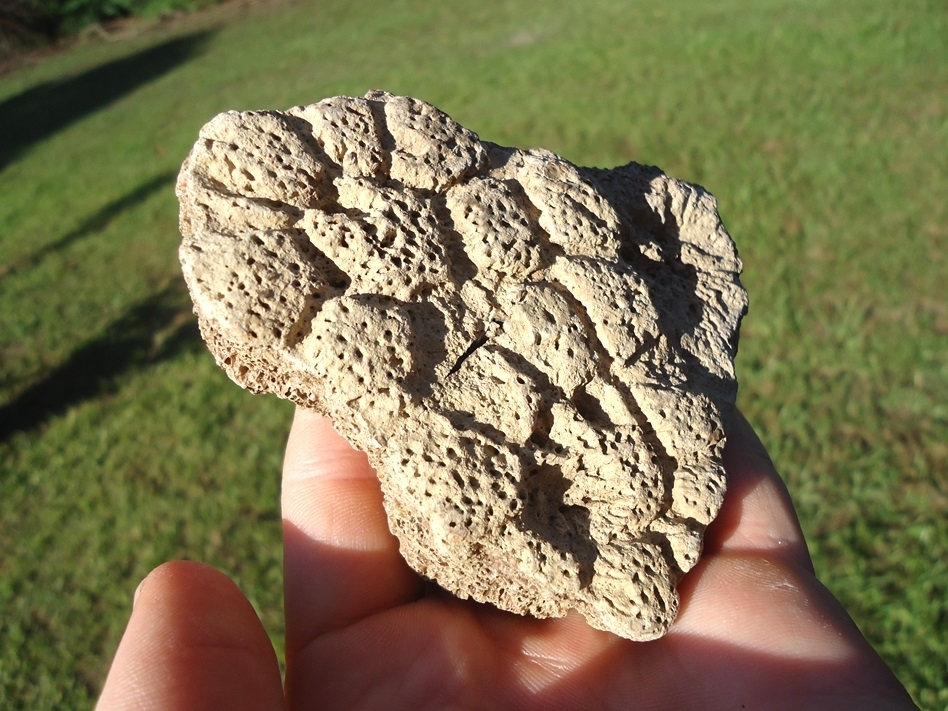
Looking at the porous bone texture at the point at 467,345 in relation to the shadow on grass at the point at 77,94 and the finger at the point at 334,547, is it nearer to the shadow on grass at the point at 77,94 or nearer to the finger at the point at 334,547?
the finger at the point at 334,547

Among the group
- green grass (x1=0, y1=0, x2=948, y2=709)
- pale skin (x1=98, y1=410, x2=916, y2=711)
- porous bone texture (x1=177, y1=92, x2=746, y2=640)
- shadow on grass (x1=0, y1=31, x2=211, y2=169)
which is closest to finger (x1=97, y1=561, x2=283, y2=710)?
pale skin (x1=98, y1=410, x2=916, y2=711)

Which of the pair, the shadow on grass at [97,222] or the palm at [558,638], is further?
the shadow on grass at [97,222]

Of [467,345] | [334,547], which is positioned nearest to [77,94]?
[334,547]

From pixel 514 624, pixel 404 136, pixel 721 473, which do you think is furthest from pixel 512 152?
pixel 514 624

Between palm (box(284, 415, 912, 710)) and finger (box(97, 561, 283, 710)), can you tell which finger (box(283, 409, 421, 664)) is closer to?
palm (box(284, 415, 912, 710))

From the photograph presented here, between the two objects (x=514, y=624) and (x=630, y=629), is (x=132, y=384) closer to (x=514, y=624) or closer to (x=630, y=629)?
(x=514, y=624)

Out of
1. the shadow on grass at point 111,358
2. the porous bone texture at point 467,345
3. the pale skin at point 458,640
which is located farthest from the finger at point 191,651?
the shadow on grass at point 111,358

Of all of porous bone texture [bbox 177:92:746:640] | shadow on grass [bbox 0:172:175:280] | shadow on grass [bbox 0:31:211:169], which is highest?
porous bone texture [bbox 177:92:746:640]
